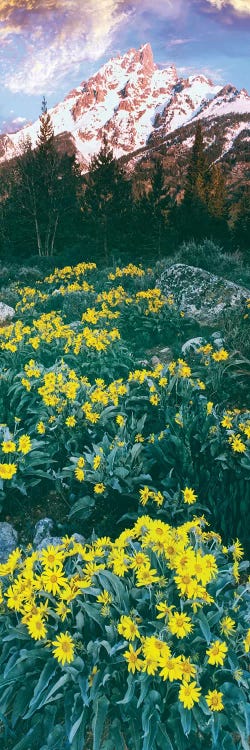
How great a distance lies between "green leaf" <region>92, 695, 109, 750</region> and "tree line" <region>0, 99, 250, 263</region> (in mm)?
23939

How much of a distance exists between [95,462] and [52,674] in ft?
5.04

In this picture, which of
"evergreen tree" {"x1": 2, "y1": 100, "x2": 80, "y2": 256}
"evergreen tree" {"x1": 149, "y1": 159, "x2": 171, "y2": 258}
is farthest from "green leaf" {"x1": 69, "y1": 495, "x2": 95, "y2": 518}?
"evergreen tree" {"x1": 2, "y1": 100, "x2": 80, "y2": 256}

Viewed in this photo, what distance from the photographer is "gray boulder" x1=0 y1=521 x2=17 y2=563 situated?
3.14 meters

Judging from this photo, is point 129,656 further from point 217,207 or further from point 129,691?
point 217,207

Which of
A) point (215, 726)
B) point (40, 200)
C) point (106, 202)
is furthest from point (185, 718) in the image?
point (40, 200)

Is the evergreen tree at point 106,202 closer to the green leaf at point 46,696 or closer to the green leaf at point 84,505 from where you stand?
the green leaf at point 84,505

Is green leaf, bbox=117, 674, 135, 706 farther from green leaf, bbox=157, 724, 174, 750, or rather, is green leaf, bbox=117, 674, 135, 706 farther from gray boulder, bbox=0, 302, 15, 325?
gray boulder, bbox=0, 302, 15, 325

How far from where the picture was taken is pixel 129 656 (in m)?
1.82

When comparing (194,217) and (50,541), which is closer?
(50,541)

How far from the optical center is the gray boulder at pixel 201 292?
26.9ft

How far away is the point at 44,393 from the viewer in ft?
13.3

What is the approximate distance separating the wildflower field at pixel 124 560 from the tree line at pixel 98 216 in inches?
836

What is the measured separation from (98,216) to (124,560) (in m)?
26.3

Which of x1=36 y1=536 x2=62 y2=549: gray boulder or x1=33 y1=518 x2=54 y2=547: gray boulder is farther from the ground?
x1=36 y1=536 x2=62 y2=549: gray boulder
